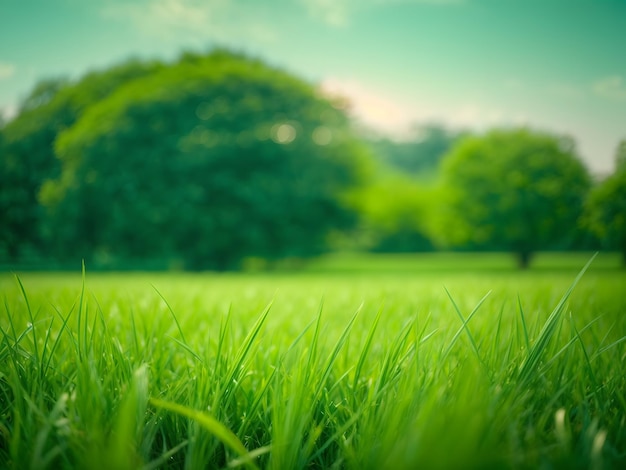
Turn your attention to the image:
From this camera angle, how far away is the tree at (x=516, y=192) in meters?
4.36

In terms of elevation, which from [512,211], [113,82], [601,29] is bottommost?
[512,211]

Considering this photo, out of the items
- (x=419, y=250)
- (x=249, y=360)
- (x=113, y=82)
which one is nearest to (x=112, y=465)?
(x=249, y=360)

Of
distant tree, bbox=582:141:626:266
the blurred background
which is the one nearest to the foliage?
the blurred background

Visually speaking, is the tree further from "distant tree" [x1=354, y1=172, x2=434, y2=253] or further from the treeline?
"distant tree" [x1=354, y1=172, x2=434, y2=253]

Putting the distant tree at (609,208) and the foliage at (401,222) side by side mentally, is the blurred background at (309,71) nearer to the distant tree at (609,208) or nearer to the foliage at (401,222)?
the distant tree at (609,208)

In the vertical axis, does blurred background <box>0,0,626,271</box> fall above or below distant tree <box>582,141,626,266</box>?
above

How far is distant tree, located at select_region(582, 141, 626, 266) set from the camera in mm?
2719

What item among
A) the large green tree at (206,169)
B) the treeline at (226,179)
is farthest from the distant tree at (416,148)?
the large green tree at (206,169)

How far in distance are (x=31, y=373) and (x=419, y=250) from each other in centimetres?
3254

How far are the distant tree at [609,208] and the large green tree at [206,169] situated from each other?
14.3 ft

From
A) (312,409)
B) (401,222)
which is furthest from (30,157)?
(401,222)

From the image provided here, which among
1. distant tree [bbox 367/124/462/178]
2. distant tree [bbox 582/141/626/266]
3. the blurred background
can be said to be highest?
distant tree [bbox 367/124/462/178]

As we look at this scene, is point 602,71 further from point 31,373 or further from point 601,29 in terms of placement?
point 31,373

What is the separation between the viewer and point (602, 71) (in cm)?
221
